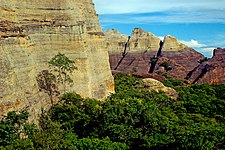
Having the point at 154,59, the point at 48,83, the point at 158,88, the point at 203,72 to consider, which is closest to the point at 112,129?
the point at 48,83

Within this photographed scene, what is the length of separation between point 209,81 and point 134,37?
39.5m

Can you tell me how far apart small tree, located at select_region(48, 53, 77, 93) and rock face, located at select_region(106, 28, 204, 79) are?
56.8 m

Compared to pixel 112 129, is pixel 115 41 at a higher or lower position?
higher

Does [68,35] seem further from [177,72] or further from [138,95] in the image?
[177,72]

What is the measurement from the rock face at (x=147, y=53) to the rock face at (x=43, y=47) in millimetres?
50067

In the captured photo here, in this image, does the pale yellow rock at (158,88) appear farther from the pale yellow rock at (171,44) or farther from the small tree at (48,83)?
the pale yellow rock at (171,44)

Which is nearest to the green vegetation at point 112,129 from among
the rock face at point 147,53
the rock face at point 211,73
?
the rock face at point 211,73

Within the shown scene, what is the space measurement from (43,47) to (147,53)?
66.3 m

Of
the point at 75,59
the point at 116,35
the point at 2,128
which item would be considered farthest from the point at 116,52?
the point at 2,128

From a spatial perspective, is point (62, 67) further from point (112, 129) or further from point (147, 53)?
point (147, 53)

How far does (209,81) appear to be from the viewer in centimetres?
6912

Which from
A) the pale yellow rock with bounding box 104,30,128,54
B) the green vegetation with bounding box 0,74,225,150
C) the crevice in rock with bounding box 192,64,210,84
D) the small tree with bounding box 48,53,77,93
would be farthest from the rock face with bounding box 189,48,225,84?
the small tree with bounding box 48,53,77,93

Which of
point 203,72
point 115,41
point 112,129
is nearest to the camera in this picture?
point 112,129

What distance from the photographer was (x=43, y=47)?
3488cm
